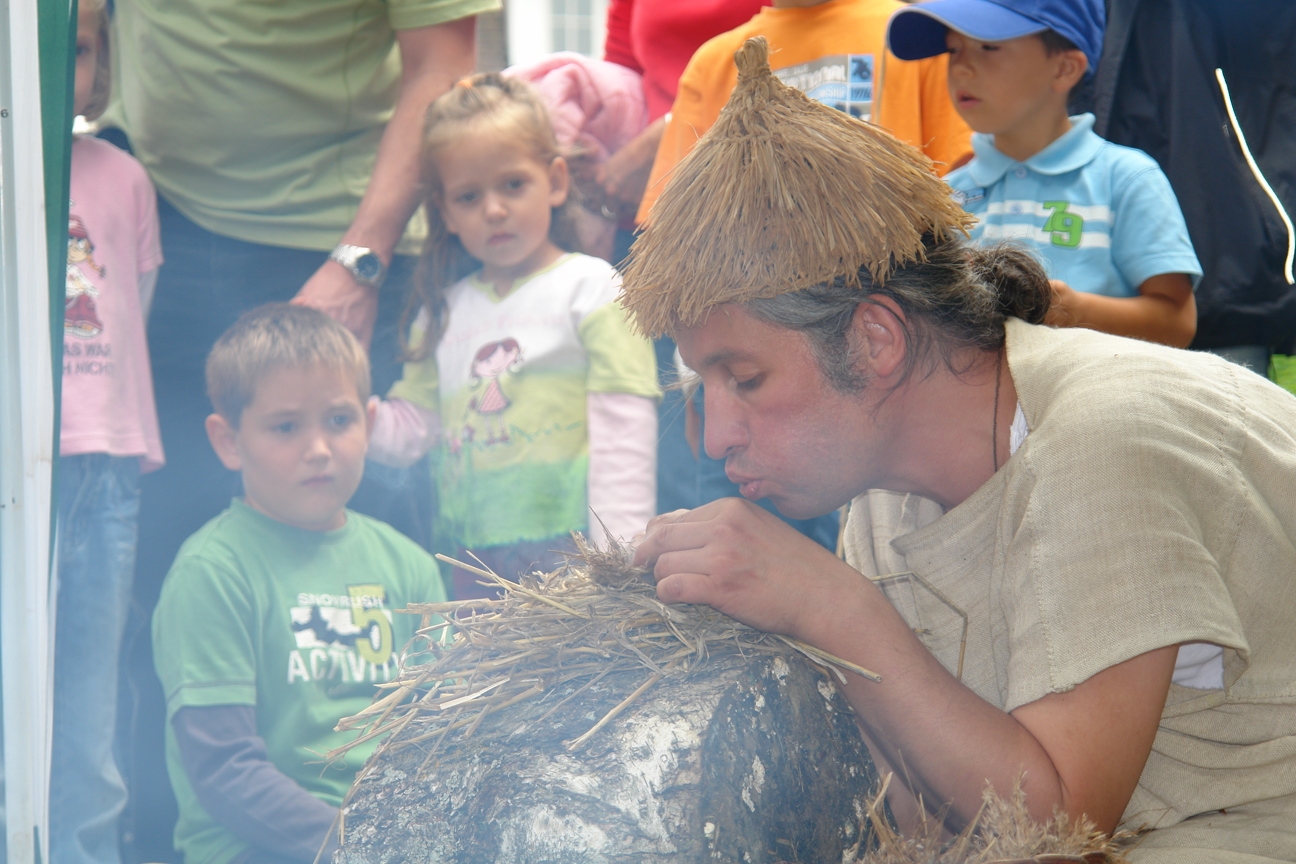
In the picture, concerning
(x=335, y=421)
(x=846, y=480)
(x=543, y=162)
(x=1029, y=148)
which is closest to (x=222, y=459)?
(x=335, y=421)

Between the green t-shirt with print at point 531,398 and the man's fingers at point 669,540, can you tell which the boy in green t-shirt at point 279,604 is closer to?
the green t-shirt with print at point 531,398

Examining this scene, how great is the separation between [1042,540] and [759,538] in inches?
15.8

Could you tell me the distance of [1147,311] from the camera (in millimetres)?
2961

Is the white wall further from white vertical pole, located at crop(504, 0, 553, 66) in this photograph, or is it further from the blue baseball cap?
the blue baseball cap

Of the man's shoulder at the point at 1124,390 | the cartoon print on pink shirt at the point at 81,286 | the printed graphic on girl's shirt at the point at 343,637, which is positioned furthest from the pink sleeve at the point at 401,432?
the man's shoulder at the point at 1124,390

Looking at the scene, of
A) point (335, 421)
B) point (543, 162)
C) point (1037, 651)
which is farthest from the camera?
point (543, 162)

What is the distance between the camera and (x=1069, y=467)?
1643mm

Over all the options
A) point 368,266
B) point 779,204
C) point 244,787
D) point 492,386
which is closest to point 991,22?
point 779,204

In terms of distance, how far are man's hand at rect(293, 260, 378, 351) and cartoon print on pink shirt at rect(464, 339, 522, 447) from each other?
35 cm

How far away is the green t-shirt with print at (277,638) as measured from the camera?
2998 millimetres

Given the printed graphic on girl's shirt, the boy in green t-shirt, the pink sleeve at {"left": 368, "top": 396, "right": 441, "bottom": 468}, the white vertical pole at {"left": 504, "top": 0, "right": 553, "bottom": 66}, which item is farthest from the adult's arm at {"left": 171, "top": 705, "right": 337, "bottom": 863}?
the white vertical pole at {"left": 504, "top": 0, "right": 553, "bottom": 66}

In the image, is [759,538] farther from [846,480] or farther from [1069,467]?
[1069,467]

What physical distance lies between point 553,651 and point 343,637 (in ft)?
5.32

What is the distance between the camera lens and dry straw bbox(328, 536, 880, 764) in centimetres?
163
